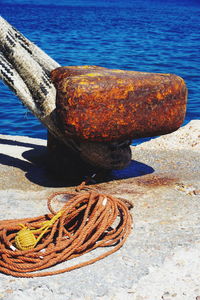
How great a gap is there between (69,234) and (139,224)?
1.58 ft

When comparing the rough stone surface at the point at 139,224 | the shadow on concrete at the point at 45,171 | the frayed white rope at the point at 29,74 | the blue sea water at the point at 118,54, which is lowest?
the blue sea water at the point at 118,54

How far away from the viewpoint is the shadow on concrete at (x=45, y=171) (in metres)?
4.05

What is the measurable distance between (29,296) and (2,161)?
2268 millimetres

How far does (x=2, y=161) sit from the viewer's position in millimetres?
4520

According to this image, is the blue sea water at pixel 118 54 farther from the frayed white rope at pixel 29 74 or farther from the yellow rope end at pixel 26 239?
the yellow rope end at pixel 26 239

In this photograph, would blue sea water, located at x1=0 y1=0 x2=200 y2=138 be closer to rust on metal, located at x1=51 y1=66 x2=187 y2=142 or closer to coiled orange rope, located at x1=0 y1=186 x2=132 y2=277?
rust on metal, located at x1=51 y1=66 x2=187 y2=142

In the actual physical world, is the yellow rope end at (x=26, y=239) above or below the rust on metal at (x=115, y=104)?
below

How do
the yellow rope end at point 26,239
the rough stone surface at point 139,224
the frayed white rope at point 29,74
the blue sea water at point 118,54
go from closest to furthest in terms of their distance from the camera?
1. the rough stone surface at point 139,224
2. the yellow rope end at point 26,239
3. the frayed white rope at point 29,74
4. the blue sea water at point 118,54

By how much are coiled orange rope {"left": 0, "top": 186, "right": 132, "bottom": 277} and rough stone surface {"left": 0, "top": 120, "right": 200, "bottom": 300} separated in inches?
2.7

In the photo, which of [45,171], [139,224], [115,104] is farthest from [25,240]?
[45,171]

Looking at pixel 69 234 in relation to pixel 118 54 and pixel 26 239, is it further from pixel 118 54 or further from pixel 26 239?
pixel 118 54

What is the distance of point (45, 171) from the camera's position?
14.1 ft

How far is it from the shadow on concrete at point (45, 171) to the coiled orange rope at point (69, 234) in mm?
838

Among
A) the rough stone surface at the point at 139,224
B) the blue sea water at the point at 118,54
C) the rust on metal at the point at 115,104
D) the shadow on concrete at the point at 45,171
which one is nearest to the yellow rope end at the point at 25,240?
the rough stone surface at the point at 139,224
